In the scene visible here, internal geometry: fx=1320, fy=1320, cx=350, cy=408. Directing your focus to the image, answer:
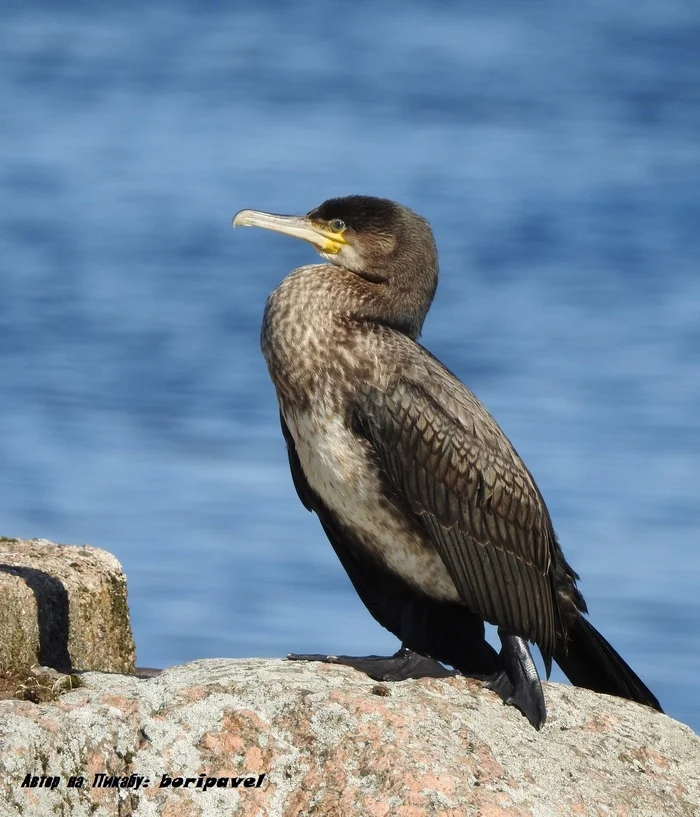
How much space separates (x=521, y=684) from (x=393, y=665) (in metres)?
0.63

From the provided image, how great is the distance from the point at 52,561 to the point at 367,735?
8.78ft

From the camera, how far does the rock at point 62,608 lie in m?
6.80

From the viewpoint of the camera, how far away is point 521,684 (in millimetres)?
6391

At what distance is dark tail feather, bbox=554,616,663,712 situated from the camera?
7.09 m

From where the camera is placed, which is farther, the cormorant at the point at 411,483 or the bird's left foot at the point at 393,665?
the cormorant at the point at 411,483

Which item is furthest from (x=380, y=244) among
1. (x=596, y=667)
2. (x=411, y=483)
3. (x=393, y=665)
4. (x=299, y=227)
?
(x=596, y=667)

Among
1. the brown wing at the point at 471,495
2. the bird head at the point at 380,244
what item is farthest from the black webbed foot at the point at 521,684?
the bird head at the point at 380,244

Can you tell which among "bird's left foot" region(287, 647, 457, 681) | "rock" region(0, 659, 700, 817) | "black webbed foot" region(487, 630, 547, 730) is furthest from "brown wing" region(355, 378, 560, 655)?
"rock" region(0, 659, 700, 817)

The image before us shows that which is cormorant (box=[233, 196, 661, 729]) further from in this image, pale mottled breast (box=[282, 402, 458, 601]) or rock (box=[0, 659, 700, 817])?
rock (box=[0, 659, 700, 817])

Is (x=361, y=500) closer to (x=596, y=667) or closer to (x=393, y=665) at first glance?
(x=393, y=665)

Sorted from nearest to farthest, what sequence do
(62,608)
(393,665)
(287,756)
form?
(287,756) → (393,665) → (62,608)

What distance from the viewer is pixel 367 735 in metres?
5.46

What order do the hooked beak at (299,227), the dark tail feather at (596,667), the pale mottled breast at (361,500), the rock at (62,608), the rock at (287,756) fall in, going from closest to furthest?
1. the rock at (287,756)
2. the pale mottled breast at (361,500)
3. the rock at (62,608)
4. the dark tail feather at (596,667)
5. the hooked beak at (299,227)

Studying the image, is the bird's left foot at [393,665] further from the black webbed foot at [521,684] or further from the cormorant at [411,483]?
the black webbed foot at [521,684]
